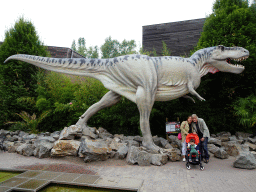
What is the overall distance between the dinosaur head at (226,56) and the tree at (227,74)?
1.60 meters

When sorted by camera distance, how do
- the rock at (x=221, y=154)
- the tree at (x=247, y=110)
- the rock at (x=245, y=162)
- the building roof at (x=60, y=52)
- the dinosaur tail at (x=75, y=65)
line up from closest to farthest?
the rock at (x=245, y=162)
the rock at (x=221, y=154)
the dinosaur tail at (x=75, y=65)
the tree at (x=247, y=110)
the building roof at (x=60, y=52)

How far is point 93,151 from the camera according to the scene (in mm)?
4223

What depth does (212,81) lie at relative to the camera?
7.44m

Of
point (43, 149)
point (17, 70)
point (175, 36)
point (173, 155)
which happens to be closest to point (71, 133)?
point (43, 149)

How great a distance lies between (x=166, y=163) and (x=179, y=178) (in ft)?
3.09

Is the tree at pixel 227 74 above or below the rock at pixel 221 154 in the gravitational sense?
above

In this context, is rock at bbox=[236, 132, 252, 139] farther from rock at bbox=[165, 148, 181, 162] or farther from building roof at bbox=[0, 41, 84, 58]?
building roof at bbox=[0, 41, 84, 58]

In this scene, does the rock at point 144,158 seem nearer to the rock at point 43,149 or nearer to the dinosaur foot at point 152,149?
the dinosaur foot at point 152,149

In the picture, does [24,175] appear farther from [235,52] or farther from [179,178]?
[235,52]

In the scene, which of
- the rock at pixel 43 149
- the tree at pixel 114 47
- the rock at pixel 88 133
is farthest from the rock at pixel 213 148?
the tree at pixel 114 47

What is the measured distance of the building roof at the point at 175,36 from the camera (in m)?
11.7

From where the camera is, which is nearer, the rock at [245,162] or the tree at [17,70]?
the rock at [245,162]

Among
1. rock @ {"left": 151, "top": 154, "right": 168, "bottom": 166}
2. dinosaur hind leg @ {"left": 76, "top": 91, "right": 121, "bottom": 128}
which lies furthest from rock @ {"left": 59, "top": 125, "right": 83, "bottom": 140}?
rock @ {"left": 151, "top": 154, "right": 168, "bottom": 166}

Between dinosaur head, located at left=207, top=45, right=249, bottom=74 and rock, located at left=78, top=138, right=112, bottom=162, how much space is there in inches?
144
